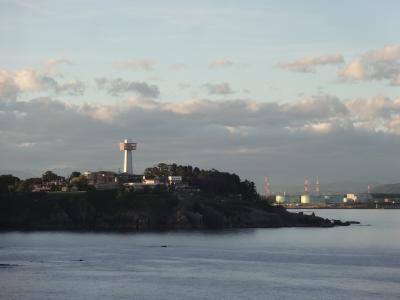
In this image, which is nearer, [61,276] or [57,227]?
[61,276]

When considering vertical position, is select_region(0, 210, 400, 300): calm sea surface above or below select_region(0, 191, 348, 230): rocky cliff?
below

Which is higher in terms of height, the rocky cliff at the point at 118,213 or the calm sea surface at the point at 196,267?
the rocky cliff at the point at 118,213

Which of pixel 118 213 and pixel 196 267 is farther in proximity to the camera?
pixel 118 213

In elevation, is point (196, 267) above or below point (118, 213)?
below

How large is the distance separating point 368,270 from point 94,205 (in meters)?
102

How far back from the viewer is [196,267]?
327ft

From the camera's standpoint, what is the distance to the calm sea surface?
3054 inches

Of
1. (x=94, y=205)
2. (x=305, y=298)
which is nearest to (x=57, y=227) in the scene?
(x=94, y=205)

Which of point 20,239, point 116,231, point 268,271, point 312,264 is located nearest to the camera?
point 268,271

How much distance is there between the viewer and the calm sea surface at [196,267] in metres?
77.6

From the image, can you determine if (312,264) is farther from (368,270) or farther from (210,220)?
(210,220)

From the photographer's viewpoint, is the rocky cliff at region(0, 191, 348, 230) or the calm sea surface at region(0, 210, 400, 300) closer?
the calm sea surface at region(0, 210, 400, 300)

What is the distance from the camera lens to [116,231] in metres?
177

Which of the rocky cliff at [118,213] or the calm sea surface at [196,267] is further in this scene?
the rocky cliff at [118,213]
